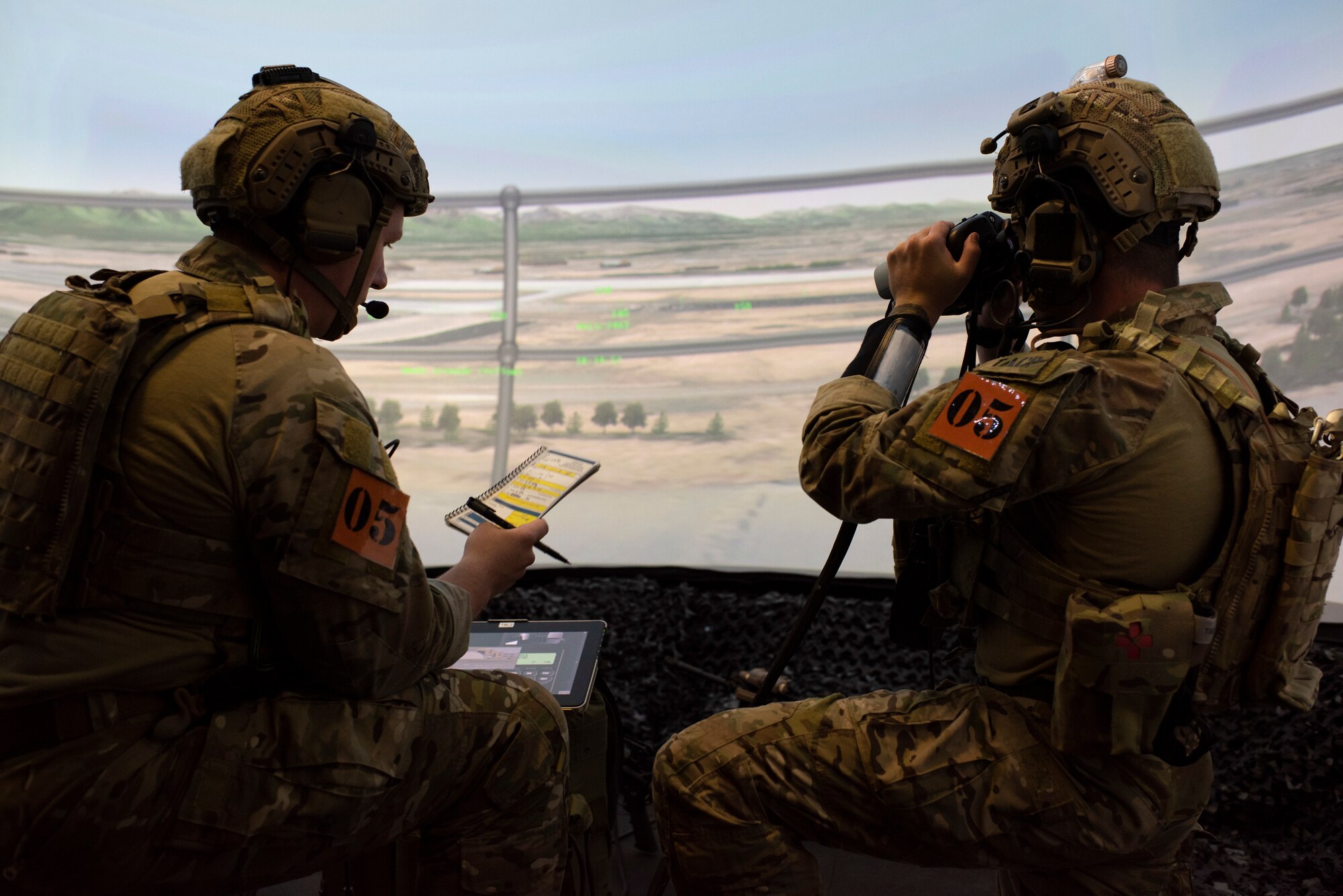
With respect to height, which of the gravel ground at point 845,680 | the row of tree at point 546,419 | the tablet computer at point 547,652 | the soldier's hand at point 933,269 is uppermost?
the soldier's hand at point 933,269

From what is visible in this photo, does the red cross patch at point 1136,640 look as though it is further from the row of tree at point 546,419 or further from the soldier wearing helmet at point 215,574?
the row of tree at point 546,419

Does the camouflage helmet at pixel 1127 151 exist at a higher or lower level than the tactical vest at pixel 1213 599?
higher

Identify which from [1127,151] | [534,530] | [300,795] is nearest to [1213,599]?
[1127,151]

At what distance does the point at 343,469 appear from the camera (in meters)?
1.20

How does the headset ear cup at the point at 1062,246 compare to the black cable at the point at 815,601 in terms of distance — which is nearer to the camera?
the headset ear cup at the point at 1062,246

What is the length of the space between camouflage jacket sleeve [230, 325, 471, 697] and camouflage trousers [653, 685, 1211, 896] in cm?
53

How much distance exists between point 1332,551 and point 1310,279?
2118 mm

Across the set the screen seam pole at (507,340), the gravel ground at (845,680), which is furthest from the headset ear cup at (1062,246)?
the screen seam pole at (507,340)

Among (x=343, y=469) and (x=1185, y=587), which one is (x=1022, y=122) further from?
(x=343, y=469)

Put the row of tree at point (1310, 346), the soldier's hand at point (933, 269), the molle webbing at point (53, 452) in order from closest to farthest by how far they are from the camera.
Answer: the molle webbing at point (53, 452)
the soldier's hand at point (933, 269)
the row of tree at point (1310, 346)

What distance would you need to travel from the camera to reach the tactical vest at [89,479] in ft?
3.66

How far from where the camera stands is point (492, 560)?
5.15 ft

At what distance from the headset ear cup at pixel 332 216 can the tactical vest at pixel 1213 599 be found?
1104 millimetres

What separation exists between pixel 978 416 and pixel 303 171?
3.37 feet
